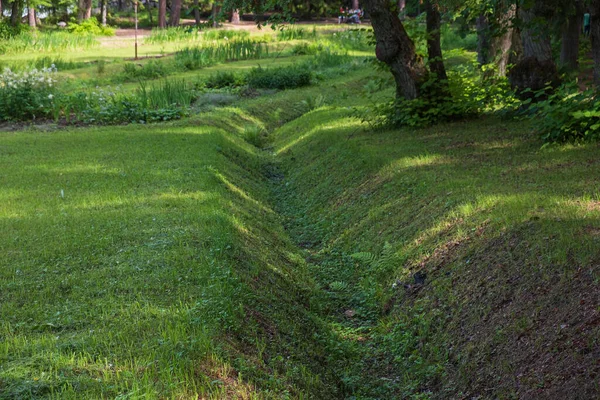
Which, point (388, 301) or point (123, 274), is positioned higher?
point (123, 274)

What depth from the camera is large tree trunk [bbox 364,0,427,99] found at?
44.3ft

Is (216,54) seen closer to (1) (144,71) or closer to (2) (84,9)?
(1) (144,71)

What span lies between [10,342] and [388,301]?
12.3ft

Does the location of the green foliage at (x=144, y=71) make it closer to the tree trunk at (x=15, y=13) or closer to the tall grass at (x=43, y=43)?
the tall grass at (x=43, y=43)

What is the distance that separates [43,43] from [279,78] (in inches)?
560

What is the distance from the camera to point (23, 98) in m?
17.1

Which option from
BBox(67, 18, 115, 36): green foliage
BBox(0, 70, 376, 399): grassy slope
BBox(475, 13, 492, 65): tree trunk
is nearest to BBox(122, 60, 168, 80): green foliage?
BBox(475, 13, 492, 65): tree trunk

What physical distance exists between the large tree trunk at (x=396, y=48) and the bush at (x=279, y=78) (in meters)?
10.2

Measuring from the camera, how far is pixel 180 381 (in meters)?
4.60

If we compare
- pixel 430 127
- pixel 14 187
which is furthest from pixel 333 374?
pixel 430 127

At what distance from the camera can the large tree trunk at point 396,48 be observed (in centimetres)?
1349

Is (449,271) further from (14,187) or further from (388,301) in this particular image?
(14,187)

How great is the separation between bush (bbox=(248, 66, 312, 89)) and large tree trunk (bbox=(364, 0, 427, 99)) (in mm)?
10226

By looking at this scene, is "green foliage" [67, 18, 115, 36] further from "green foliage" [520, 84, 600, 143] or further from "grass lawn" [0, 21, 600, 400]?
"green foliage" [520, 84, 600, 143]
